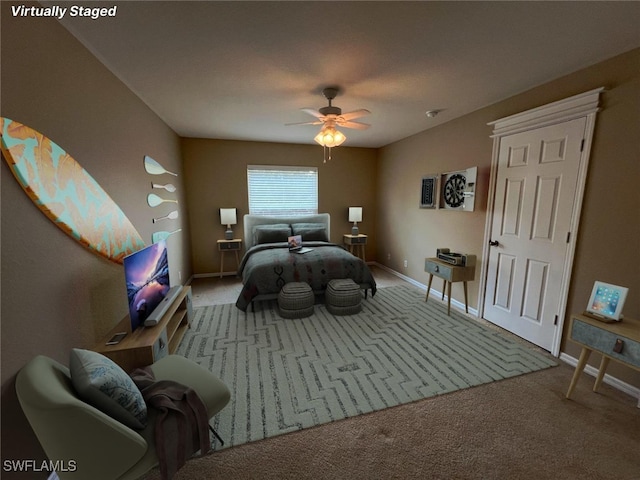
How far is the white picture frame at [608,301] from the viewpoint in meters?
1.74

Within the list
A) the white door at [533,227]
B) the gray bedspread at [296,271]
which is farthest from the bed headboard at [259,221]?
the white door at [533,227]

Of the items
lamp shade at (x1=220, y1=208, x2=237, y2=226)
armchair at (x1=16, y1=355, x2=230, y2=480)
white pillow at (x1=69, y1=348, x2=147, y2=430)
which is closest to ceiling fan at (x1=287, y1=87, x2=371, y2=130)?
white pillow at (x1=69, y1=348, x2=147, y2=430)

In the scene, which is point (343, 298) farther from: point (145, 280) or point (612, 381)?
point (612, 381)

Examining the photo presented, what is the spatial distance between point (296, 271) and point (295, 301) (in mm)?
418

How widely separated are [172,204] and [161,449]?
3306mm

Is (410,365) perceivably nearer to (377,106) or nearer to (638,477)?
(638,477)

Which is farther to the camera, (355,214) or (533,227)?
(355,214)

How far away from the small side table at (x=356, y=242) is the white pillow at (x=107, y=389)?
14.1 feet

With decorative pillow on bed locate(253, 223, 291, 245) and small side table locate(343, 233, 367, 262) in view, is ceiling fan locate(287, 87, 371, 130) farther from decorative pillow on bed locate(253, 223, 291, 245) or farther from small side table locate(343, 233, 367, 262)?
small side table locate(343, 233, 367, 262)

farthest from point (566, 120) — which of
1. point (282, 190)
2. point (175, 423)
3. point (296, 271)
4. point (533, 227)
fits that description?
point (282, 190)

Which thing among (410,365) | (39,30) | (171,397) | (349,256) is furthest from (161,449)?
(349,256)

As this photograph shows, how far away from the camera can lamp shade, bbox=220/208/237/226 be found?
183 inches

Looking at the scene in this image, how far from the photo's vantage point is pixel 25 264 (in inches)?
50.7

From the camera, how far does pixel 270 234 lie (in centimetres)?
445
